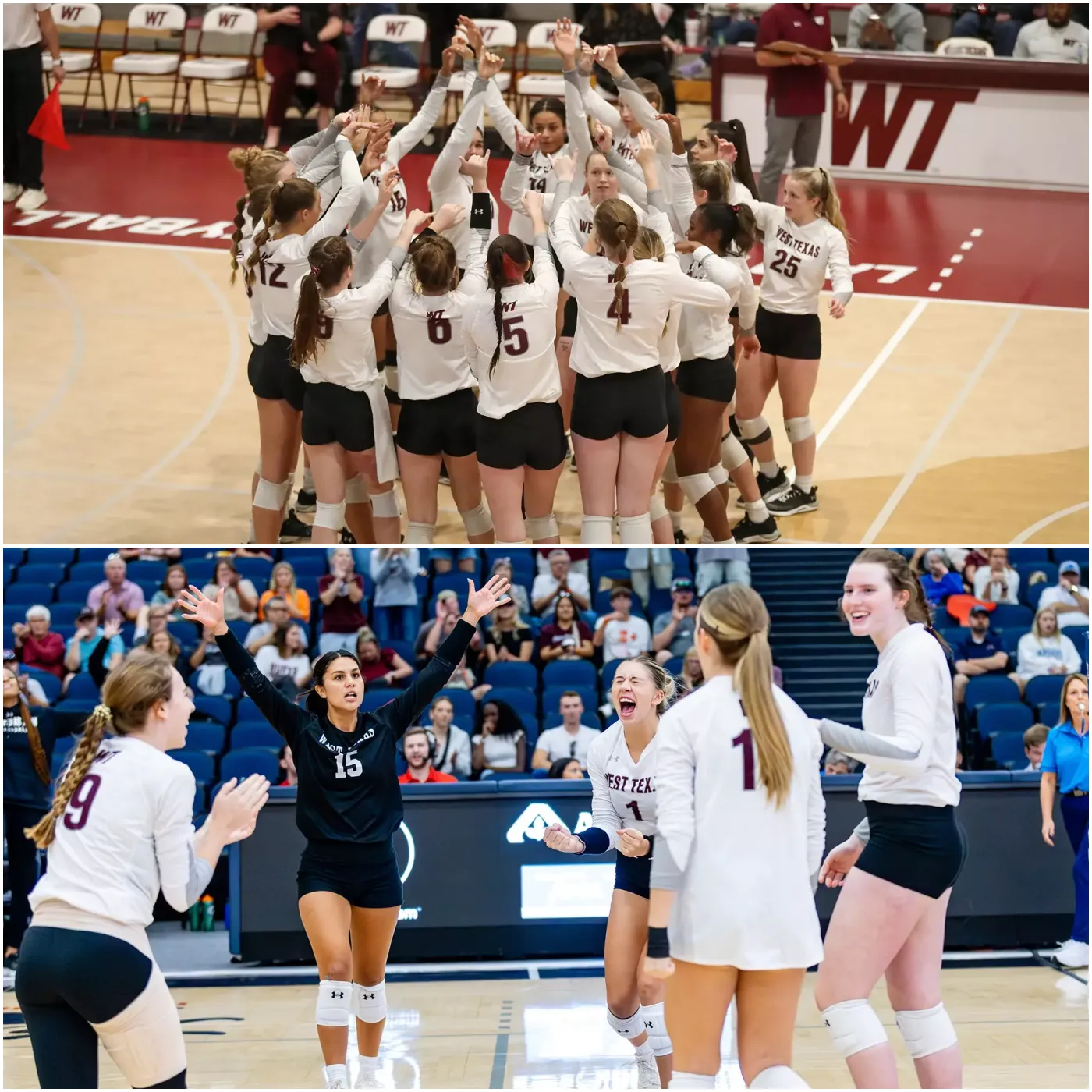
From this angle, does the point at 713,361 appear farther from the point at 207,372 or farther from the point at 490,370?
the point at 207,372

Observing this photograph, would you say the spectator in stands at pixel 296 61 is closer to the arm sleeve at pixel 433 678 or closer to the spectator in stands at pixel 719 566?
the spectator in stands at pixel 719 566

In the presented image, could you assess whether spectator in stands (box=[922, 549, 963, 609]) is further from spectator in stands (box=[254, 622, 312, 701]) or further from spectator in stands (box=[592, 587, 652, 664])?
spectator in stands (box=[254, 622, 312, 701])

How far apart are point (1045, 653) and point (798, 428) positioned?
9.00 feet

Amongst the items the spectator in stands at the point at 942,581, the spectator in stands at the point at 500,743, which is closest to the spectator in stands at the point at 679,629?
the spectator in stands at the point at 500,743

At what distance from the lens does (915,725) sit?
3654mm

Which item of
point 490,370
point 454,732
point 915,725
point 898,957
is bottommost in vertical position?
point 454,732

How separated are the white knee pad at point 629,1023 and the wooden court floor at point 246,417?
379 cm

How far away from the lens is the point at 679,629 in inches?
367

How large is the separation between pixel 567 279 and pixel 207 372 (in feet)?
15.0

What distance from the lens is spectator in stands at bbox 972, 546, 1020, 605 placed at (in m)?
9.81

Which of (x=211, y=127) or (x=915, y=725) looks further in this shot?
(x=211, y=127)

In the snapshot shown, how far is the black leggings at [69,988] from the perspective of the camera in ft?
10.4

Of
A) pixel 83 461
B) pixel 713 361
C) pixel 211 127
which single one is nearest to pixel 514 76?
pixel 211 127

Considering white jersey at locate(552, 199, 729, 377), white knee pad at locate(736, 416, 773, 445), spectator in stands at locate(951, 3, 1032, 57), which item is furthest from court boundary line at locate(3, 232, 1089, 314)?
spectator in stands at locate(951, 3, 1032, 57)
